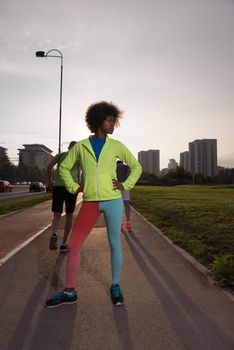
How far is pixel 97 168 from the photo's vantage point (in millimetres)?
4316

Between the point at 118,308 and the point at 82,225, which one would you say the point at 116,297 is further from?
the point at 82,225

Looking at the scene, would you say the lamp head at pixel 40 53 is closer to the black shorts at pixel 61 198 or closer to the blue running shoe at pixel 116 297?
the black shorts at pixel 61 198

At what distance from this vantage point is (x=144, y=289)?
5.06 m

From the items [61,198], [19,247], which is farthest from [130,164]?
[19,247]

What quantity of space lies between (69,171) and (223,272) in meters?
2.75

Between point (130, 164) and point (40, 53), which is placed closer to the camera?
point (130, 164)

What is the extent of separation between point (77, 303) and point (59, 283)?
35.9 inches

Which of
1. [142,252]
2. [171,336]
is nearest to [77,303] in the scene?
[171,336]

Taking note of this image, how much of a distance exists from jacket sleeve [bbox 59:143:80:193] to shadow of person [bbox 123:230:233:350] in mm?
1634

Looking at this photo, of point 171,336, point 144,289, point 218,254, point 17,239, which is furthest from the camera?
point 17,239

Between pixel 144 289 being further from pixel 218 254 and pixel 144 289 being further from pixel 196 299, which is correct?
pixel 218 254

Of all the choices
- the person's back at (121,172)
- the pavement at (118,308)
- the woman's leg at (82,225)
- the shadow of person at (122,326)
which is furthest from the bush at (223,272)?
the person's back at (121,172)

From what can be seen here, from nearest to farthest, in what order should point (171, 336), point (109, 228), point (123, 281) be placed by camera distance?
point (171, 336)
point (109, 228)
point (123, 281)

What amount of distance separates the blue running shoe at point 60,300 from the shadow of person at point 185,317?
3.28 ft
